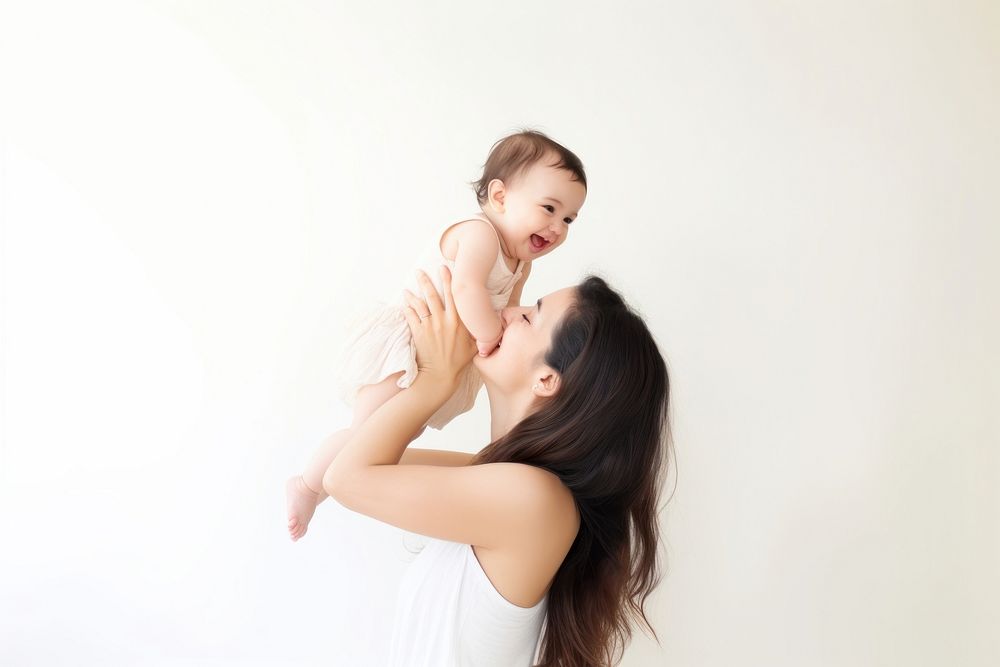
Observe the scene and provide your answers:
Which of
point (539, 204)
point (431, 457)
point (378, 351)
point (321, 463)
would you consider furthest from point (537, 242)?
point (321, 463)

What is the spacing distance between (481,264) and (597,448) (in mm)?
463

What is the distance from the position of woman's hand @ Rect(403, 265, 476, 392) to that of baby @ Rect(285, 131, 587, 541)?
3cm

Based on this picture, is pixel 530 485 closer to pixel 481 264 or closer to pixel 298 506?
pixel 481 264

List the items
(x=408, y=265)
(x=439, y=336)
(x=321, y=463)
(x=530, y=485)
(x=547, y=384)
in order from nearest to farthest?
(x=530, y=485), (x=547, y=384), (x=439, y=336), (x=321, y=463), (x=408, y=265)

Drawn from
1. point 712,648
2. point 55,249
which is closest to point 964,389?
point 712,648

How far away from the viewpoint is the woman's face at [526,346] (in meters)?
1.59

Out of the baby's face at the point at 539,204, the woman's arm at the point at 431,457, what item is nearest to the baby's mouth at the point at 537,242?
the baby's face at the point at 539,204

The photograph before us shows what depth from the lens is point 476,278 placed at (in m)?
1.69

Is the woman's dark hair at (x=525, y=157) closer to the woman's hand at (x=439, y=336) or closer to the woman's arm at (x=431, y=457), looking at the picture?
the woman's hand at (x=439, y=336)

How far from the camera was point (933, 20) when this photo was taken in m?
2.58

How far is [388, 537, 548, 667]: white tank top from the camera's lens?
150cm

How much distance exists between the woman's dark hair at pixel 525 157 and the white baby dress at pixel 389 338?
11cm

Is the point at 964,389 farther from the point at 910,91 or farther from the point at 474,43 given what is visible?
the point at 474,43

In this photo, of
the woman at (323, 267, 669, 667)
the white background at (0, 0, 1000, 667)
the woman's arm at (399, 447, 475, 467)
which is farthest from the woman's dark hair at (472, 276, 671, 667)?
the white background at (0, 0, 1000, 667)
